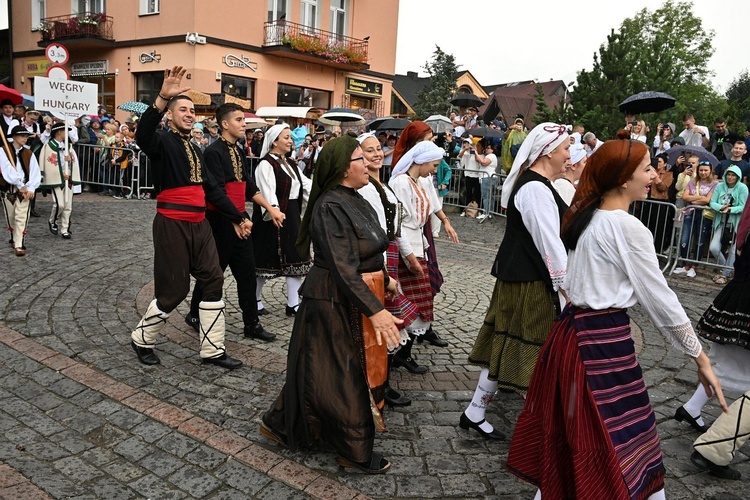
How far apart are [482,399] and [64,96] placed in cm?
1078

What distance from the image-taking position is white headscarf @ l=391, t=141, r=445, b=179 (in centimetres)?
493

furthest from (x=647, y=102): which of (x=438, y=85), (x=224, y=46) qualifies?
(x=438, y=85)

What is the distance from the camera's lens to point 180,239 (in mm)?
4637

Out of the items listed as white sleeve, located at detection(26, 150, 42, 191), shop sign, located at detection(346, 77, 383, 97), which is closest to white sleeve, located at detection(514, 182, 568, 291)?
white sleeve, located at detection(26, 150, 42, 191)

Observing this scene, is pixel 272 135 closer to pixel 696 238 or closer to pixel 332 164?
pixel 332 164

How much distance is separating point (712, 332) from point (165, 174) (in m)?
3.90

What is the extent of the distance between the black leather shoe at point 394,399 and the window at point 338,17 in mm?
27248

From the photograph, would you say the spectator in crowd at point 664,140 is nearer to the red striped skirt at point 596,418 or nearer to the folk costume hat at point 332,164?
the folk costume hat at point 332,164

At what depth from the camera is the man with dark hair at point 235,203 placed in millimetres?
5332

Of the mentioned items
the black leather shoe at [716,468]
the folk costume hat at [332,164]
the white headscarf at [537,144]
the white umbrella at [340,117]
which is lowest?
the black leather shoe at [716,468]

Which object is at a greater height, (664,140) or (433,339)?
(664,140)

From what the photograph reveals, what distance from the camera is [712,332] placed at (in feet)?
12.9

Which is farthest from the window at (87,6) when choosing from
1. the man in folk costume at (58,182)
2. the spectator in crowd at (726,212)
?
the spectator in crowd at (726,212)

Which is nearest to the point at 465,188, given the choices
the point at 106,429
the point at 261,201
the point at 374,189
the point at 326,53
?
the point at 261,201
